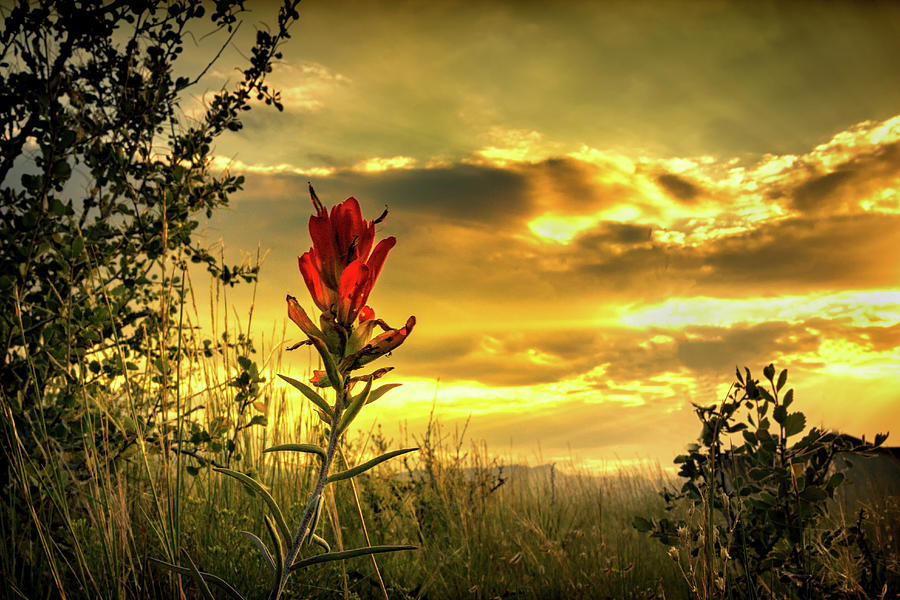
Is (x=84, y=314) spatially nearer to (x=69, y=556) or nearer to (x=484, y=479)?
(x=69, y=556)

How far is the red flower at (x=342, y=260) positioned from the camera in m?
1.02

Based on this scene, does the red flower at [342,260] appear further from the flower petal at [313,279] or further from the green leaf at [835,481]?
the green leaf at [835,481]

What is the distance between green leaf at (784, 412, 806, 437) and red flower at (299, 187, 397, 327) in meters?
2.62

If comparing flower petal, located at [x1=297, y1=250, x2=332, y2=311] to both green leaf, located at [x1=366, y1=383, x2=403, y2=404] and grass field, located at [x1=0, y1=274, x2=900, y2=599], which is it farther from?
grass field, located at [x1=0, y1=274, x2=900, y2=599]

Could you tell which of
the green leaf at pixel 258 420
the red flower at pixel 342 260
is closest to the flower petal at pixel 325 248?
the red flower at pixel 342 260

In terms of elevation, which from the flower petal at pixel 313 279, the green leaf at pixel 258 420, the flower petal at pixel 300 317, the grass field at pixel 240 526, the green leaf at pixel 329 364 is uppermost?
the flower petal at pixel 313 279

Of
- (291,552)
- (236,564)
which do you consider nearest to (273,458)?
(236,564)

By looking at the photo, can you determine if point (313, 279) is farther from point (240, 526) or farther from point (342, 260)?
point (240, 526)

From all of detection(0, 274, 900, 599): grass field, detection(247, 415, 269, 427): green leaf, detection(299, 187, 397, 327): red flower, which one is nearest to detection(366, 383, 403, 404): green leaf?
detection(299, 187, 397, 327): red flower

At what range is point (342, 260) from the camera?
41.0 inches

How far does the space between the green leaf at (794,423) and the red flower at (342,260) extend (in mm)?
2623

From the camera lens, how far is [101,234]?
3.22 metres

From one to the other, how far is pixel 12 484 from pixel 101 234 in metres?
1.26

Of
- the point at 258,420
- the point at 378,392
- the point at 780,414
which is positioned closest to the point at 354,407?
the point at 378,392
